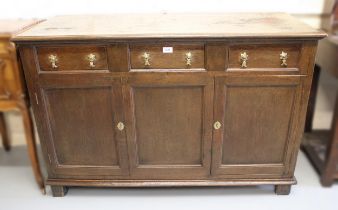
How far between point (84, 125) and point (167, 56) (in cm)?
56

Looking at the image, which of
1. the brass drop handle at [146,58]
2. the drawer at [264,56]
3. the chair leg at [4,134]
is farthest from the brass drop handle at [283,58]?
the chair leg at [4,134]

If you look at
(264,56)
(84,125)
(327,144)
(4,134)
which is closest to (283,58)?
(264,56)

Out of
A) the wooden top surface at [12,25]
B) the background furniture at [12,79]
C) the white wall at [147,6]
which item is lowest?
the background furniture at [12,79]

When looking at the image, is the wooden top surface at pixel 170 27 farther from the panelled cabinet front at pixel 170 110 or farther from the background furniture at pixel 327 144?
the background furniture at pixel 327 144

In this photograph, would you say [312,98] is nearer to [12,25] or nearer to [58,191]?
[58,191]

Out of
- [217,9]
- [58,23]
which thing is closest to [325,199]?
[217,9]

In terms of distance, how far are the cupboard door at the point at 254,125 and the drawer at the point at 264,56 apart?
0.06m

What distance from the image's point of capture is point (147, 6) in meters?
2.11

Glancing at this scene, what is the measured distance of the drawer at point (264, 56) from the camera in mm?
1553

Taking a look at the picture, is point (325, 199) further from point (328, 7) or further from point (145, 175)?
point (328, 7)

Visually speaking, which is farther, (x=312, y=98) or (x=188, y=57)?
(x=312, y=98)

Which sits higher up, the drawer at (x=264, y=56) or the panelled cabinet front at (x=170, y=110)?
the drawer at (x=264, y=56)

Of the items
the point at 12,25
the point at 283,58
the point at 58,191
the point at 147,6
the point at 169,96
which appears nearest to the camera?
the point at 283,58

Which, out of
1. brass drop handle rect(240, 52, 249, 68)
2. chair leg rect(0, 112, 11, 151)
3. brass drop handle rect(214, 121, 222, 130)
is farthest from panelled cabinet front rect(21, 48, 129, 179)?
chair leg rect(0, 112, 11, 151)
